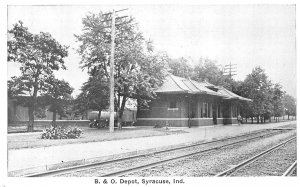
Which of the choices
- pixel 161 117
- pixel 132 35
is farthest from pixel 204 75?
pixel 132 35

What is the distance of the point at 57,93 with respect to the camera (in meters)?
21.0

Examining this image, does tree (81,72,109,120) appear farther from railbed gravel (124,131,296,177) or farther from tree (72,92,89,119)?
railbed gravel (124,131,296,177)

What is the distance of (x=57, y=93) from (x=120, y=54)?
18.4 feet

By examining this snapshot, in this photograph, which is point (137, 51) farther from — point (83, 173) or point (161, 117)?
point (83, 173)

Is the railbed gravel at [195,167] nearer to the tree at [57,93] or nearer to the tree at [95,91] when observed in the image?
the tree at [57,93]

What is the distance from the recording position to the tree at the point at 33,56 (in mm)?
18641

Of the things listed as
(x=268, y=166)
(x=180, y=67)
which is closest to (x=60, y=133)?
A: (x=268, y=166)

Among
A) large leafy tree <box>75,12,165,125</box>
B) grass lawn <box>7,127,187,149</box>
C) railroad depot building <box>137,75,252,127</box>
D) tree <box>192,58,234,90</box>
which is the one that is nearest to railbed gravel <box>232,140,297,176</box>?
grass lawn <box>7,127,187,149</box>

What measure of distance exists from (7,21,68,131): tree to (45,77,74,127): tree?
1.47 feet

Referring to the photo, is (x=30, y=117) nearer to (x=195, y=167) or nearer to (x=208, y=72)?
(x=195, y=167)

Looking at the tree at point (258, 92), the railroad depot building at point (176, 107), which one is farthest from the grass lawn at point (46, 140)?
the tree at point (258, 92)

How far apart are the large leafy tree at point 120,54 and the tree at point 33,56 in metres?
2.15

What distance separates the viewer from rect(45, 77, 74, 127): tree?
20.7 metres

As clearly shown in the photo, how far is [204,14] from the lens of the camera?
11.4m
